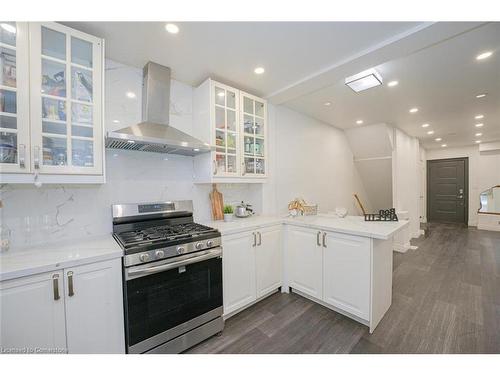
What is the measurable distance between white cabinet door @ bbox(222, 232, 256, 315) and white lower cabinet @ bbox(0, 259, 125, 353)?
87 cm

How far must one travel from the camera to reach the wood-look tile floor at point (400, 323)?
1.66 metres

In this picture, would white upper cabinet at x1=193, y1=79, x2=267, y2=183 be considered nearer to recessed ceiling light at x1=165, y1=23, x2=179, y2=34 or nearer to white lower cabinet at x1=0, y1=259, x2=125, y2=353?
recessed ceiling light at x1=165, y1=23, x2=179, y2=34

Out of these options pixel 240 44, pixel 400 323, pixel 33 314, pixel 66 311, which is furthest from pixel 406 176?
pixel 33 314

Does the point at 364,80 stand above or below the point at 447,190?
above

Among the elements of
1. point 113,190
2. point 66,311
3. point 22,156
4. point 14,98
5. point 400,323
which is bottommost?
point 400,323

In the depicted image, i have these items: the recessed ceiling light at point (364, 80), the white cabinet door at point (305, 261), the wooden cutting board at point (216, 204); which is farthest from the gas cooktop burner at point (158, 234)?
the recessed ceiling light at point (364, 80)

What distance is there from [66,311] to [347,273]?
2187 mm

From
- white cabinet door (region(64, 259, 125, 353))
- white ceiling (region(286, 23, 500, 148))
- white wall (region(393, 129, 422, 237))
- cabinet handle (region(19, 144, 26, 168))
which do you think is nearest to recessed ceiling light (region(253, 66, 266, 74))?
white ceiling (region(286, 23, 500, 148))

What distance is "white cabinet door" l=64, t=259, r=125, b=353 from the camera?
48.6 inches

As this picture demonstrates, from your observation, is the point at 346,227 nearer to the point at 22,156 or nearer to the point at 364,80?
the point at 364,80

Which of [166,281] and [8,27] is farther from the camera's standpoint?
[166,281]

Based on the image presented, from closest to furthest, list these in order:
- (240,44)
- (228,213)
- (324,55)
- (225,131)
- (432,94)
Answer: (240,44)
(324,55)
(225,131)
(228,213)
(432,94)

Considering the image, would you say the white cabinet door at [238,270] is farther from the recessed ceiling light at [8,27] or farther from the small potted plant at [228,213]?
the recessed ceiling light at [8,27]

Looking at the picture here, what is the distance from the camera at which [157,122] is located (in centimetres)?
197
